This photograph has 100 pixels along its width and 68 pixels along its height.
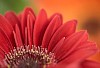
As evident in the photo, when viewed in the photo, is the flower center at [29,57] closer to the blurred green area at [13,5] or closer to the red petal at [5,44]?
the red petal at [5,44]

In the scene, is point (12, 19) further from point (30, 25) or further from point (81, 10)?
point (81, 10)

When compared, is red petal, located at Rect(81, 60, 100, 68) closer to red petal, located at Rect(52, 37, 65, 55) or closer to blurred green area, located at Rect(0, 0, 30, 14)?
red petal, located at Rect(52, 37, 65, 55)

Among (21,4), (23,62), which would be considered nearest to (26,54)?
(23,62)

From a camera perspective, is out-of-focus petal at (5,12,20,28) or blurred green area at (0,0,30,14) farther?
blurred green area at (0,0,30,14)

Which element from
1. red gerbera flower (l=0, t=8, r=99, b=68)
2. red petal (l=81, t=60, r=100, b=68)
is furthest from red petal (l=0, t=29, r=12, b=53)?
red petal (l=81, t=60, r=100, b=68)

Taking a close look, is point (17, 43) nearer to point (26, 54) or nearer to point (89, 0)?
point (26, 54)

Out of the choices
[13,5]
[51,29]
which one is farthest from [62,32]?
[13,5]
